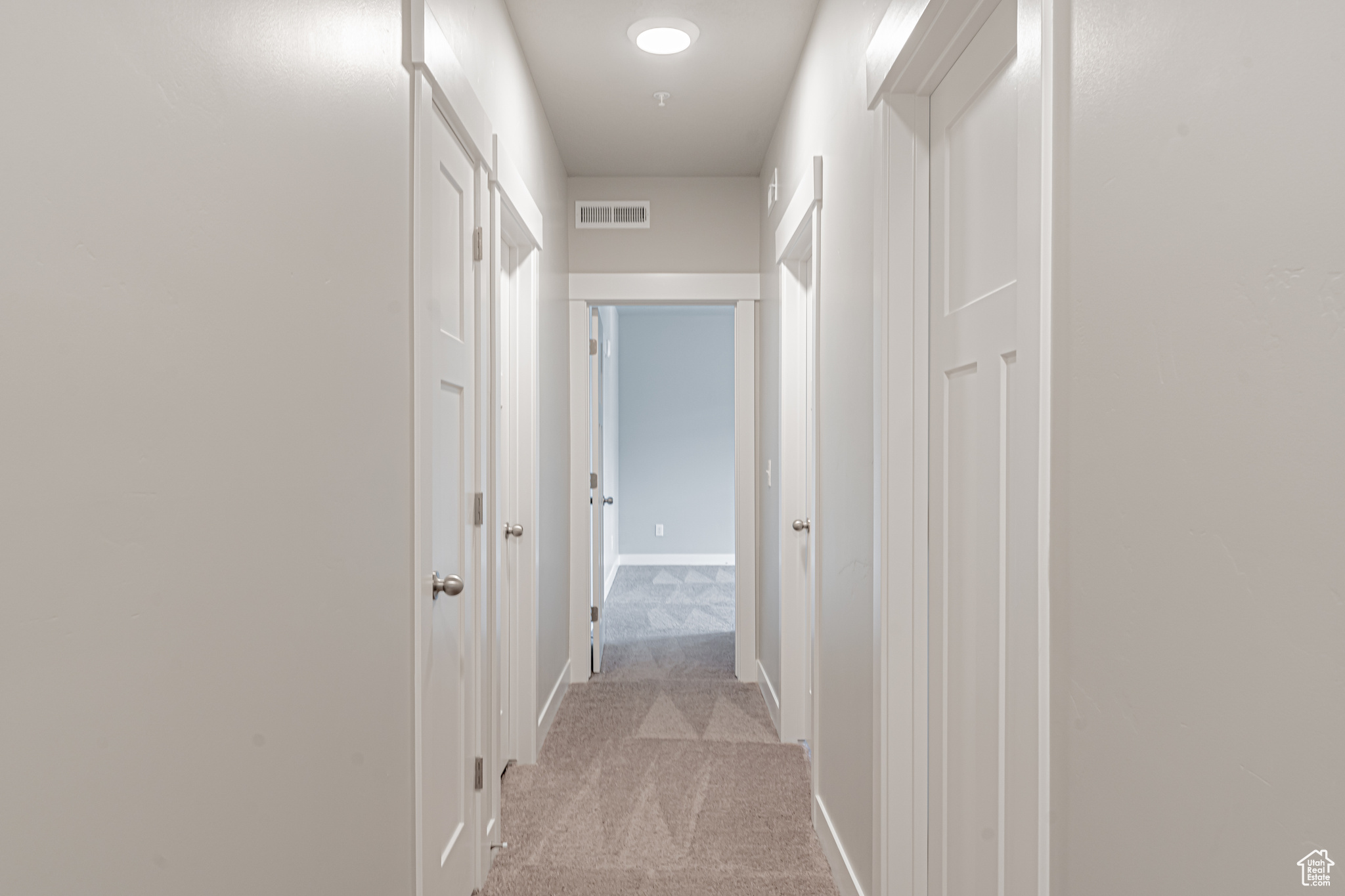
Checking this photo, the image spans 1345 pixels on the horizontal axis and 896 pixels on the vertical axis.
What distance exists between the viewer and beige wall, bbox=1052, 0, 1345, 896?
59 centimetres

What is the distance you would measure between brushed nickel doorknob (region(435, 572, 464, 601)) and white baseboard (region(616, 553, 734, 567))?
6069mm

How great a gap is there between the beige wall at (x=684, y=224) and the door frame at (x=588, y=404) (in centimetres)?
8

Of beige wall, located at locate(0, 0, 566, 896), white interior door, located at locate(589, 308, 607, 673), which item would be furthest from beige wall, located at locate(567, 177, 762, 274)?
beige wall, located at locate(0, 0, 566, 896)

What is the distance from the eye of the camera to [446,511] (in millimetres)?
1874

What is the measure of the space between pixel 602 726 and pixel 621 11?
2642mm

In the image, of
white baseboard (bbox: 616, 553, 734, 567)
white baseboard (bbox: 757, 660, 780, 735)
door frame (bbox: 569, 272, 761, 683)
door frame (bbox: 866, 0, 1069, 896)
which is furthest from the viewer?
white baseboard (bbox: 616, 553, 734, 567)

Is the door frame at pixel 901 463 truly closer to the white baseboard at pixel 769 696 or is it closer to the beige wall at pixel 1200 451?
the beige wall at pixel 1200 451

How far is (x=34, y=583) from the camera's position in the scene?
64 centimetres

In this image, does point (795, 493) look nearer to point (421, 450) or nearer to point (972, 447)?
point (972, 447)

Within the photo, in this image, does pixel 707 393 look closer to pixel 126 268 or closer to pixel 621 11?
pixel 621 11

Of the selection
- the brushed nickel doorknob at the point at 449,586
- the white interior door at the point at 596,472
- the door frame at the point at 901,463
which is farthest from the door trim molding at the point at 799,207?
the brushed nickel doorknob at the point at 449,586

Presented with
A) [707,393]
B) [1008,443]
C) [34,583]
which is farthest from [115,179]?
[707,393]

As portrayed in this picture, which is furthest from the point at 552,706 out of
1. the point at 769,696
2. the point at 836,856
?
the point at 836,856

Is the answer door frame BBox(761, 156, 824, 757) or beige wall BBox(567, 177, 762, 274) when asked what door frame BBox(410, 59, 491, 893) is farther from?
beige wall BBox(567, 177, 762, 274)
